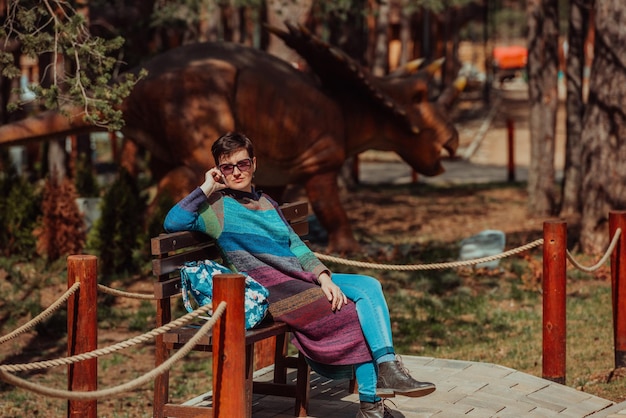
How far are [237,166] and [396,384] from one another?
117 centimetres

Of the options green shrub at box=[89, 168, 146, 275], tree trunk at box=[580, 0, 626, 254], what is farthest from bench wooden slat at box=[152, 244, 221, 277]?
tree trunk at box=[580, 0, 626, 254]

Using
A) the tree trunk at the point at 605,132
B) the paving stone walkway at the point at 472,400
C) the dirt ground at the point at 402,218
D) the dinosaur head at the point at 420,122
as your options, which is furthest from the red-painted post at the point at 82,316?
the tree trunk at the point at 605,132

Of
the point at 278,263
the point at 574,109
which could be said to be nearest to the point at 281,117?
the point at 574,109

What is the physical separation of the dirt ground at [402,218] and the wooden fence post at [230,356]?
2601 mm

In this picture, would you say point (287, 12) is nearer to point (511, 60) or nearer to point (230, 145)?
point (230, 145)

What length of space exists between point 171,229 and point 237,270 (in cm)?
35

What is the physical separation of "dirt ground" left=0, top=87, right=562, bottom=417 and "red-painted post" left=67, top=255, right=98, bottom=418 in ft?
6.96

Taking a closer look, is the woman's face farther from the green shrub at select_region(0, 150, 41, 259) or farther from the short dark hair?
the green shrub at select_region(0, 150, 41, 259)

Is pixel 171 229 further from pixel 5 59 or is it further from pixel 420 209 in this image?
pixel 420 209

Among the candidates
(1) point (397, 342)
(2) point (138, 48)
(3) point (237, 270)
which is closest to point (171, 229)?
(3) point (237, 270)

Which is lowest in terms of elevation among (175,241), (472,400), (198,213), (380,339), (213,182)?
(472,400)

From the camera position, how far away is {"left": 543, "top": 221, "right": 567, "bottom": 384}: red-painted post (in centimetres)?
618

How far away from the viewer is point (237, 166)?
4980 mm

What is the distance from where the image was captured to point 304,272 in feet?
16.7
